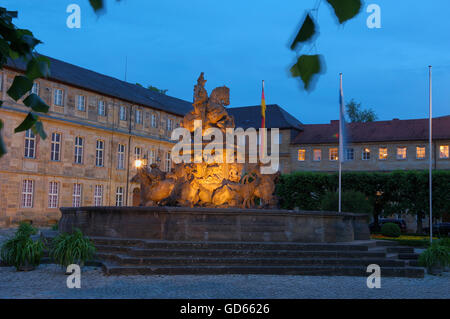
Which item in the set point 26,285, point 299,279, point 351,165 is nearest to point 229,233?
point 299,279

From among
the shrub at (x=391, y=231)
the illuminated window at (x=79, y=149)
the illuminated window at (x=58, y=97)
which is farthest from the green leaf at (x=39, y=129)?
the illuminated window at (x=79, y=149)

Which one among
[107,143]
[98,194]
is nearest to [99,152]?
[107,143]

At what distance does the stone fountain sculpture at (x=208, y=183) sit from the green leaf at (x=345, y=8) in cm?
1447

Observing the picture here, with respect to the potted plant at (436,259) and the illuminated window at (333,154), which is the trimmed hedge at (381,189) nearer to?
the illuminated window at (333,154)

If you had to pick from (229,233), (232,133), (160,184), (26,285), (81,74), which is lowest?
(26,285)

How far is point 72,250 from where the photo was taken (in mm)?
11445

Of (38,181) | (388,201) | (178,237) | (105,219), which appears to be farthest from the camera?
(388,201)

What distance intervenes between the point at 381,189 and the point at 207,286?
3261cm

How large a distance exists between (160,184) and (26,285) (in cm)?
676

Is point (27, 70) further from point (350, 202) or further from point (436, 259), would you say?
point (350, 202)

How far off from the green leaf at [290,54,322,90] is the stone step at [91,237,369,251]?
11.4 m

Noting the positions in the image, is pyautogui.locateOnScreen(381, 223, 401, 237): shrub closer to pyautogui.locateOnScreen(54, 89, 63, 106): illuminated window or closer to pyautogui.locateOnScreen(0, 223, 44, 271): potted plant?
pyautogui.locateOnScreen(54, 89, 63, 106): illuminated window

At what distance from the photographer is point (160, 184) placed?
16.3 metres

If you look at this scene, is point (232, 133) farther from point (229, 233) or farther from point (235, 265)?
point (235, 265)
